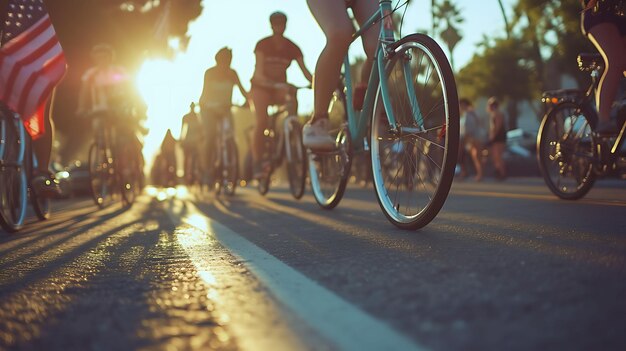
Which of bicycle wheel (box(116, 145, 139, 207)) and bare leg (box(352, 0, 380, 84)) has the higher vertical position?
bare leg (box(352, 0, 380, 84))

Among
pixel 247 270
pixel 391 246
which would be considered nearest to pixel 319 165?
pixel 391 246

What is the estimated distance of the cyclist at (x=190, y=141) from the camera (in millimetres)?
13242

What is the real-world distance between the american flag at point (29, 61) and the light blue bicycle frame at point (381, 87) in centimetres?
256

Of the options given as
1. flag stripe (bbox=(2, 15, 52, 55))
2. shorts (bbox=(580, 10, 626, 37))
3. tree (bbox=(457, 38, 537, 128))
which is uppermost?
tree (bbox=(457, 38, 537, 128))

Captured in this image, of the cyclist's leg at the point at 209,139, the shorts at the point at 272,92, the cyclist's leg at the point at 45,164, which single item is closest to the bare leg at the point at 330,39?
the cyclist's leg at the point at 45,164

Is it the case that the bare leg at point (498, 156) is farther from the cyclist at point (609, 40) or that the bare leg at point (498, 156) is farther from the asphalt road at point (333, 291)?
the asphalt road at point (333, 291)

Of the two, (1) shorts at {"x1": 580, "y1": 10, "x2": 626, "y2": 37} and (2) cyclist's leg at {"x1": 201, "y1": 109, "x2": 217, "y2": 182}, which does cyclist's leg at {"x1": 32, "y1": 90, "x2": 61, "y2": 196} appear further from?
(2) cyclist's leg at {"x1": 201, "y1": 109, "x2": 217, "y2": 182}

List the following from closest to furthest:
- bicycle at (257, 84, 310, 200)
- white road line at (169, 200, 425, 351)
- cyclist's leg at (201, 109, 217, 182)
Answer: white road line at (169, 200, 425, 351) → bicycle at (257, 84, 310, 200) → cyclist's leg at (201, 109, 217, 182)

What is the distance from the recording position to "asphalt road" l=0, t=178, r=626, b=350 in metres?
1.52

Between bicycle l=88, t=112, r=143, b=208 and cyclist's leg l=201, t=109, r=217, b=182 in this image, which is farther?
cyclist's leg l=201, t=109, r=217, b=182

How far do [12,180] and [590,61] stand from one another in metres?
4.57

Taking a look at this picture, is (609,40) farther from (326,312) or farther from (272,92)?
(272,92)

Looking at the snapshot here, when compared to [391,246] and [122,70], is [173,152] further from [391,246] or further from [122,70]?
[391,246]

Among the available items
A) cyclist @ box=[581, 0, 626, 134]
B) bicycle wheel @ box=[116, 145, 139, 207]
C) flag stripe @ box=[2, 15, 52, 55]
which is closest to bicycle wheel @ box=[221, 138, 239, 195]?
bicycle wheel @ box=[116, 145, 139, 207]
